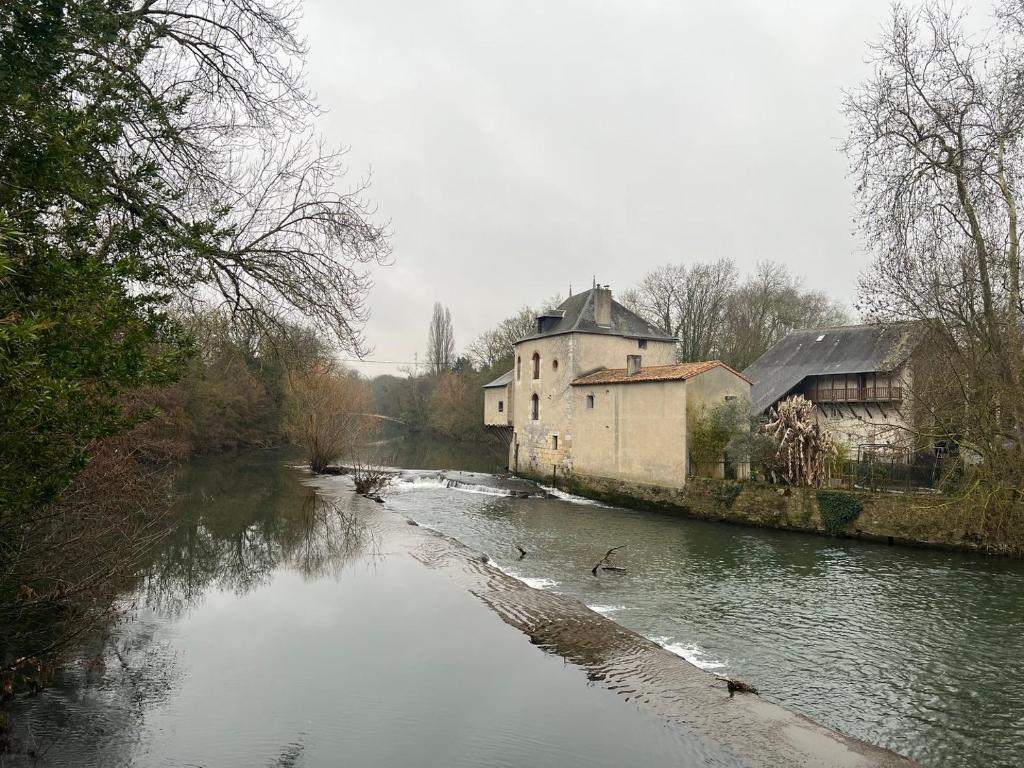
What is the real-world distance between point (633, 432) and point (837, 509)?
722 centimetres

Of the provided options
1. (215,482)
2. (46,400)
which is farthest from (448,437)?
(46,400)

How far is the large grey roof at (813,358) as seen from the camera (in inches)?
1009

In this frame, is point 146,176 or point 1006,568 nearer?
point 146,176

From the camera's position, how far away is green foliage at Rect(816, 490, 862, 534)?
53.1ft

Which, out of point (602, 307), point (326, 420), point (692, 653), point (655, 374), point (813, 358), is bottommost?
point (692, 653)

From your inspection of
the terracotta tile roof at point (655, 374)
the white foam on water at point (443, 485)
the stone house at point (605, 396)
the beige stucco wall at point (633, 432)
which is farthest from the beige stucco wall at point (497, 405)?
the terracotta tile roof at point (655, 374)

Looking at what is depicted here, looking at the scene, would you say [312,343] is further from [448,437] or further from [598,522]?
[448,437]

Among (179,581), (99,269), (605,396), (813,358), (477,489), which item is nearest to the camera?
(99,269)

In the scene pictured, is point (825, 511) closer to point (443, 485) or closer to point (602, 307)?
point (602, 307)

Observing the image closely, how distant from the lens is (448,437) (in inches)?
2265

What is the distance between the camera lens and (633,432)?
2223cm

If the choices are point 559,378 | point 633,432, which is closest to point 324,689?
point 633,432

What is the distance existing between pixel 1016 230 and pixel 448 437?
46.9 metres

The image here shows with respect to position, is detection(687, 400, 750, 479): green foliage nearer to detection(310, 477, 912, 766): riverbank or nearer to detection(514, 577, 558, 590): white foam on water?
detection(514, 577, 558, 590): white foam on water
